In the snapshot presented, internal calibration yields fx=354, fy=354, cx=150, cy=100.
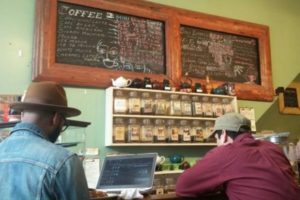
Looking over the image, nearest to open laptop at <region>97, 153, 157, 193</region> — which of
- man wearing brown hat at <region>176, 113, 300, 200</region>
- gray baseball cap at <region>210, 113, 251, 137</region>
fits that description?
man wearing brown hat at <region>176, 113, 300, 200</region>

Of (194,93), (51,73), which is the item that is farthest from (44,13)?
(194,93)

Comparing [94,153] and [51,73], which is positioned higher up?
[51,73]

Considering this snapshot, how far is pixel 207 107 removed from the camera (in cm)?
314

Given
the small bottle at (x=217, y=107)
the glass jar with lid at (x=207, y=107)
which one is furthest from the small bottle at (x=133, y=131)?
the small bottle at (x=217, y=107)

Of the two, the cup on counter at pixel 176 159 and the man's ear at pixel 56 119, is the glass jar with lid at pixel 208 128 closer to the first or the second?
the cup on counter at pixel 176 159

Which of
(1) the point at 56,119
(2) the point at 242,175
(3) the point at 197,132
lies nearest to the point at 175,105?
(3) the point at 197,132

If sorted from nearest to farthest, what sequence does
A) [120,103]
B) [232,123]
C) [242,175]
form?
[242,175], [232,123], [120,103]

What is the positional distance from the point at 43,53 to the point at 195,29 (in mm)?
1470

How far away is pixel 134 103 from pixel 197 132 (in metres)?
0.64

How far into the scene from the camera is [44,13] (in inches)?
105

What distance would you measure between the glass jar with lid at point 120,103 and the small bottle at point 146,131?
0.21 meters

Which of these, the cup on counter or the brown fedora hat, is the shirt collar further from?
the cup on counter

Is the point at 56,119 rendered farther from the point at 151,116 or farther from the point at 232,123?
the point at 151,116

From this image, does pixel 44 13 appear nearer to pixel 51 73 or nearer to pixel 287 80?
pixel 51 73
